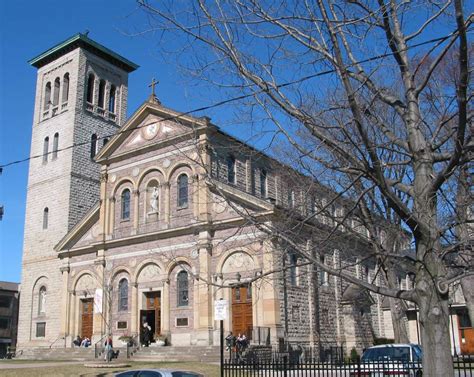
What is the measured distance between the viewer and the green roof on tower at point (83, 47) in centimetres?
4831

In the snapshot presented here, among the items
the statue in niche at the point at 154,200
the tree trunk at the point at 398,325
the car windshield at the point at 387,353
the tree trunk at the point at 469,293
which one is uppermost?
the statue in niche at the point at 154,200

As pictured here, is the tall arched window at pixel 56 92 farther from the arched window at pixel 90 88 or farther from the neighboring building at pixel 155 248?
the arched window at pixel 90 88

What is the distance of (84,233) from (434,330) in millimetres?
33642

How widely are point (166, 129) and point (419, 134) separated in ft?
89.1

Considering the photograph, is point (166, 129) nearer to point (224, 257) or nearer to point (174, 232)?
point (174, 232)

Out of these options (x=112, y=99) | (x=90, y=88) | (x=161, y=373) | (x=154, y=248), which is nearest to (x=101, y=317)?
(x=154, y=248)

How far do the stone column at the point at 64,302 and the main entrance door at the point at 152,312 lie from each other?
706 cm

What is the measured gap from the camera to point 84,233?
39.0 m

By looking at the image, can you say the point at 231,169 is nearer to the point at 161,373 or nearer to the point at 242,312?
the point at 242,312

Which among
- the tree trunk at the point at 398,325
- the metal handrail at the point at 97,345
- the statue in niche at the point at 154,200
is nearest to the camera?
the tree trunk at the point at 398,325

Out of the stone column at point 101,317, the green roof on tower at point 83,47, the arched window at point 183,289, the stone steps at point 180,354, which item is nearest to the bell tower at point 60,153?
the green roof on tower at point 83,47

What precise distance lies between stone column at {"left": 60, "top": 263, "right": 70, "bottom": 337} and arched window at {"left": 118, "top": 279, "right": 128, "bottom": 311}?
5192mm

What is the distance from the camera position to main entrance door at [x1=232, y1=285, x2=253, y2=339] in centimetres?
2992

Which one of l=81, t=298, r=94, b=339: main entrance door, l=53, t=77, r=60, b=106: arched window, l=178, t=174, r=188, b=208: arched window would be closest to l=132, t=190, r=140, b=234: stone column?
l=178, t=174, r=188, b=208: arched window
